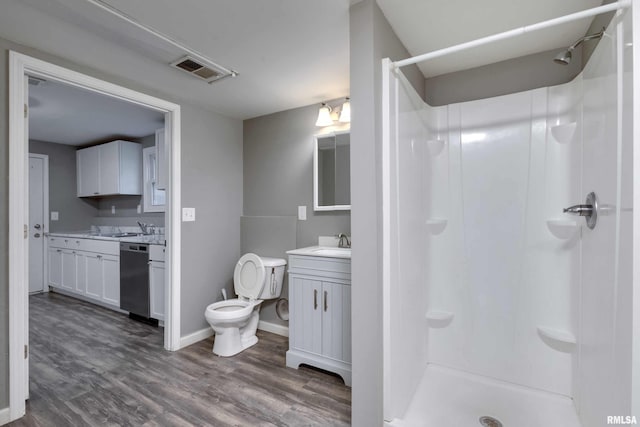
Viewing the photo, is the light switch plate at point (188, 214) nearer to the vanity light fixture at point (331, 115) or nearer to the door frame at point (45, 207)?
the vanity light fixture at point (331, 115)

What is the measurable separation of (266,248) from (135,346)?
1.41m

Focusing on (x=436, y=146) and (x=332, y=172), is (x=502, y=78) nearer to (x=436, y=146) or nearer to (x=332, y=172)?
(x=436, y=146)

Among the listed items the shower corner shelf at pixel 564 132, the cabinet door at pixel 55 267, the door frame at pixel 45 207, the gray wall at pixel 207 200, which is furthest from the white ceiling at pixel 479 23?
the door frame at pixel 45 207

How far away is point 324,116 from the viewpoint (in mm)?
2584

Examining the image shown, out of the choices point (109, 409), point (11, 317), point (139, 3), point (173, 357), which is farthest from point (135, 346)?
point (139, 3)

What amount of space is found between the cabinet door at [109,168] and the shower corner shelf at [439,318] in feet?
13.8

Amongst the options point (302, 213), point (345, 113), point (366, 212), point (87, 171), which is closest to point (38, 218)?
point (87, 171)

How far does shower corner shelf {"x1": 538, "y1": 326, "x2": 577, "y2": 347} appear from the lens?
69.4 inches

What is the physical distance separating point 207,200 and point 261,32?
65.4 inches

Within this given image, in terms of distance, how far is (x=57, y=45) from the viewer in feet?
5.90

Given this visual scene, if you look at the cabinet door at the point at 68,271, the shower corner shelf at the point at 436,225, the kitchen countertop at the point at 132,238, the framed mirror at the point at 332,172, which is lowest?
the cabinet door at the point at 68,271

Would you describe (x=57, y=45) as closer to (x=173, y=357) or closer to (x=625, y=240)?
(x=173, y=357)

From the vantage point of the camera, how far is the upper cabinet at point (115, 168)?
4.18m

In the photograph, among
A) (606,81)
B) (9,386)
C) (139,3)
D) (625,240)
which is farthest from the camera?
(9,386)
